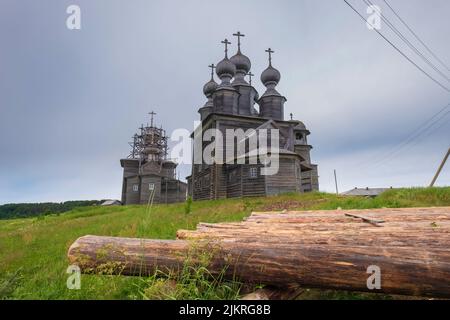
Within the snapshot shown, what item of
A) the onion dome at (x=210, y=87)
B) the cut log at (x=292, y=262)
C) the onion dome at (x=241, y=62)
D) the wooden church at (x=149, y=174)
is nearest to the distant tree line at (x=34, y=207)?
the wooden church at (x=149, y=174)

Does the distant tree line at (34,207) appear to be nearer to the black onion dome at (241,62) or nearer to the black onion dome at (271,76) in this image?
the black onion dome at (241,62)

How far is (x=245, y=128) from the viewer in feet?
95.1

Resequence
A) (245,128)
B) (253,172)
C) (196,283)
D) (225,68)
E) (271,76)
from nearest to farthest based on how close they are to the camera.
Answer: (196,283) → (253,172) → (245,128) → (225,68) → (271,76)

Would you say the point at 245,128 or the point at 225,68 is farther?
the point at 225,68

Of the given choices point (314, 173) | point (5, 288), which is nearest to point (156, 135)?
point (314, 173)

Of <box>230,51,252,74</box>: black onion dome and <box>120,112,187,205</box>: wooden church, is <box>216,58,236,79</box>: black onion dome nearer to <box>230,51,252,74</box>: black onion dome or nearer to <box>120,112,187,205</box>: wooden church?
<box>230,51,252,74</box>: black onion dome

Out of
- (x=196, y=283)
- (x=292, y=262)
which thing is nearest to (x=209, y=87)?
(x=196, y=283)

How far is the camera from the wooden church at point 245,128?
2325cm

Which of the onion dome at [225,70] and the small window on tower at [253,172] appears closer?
the small window on tower at [253,172]

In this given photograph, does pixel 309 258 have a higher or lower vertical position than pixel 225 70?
lower

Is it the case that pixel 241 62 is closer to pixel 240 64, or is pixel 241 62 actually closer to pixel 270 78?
pixel 240 64
